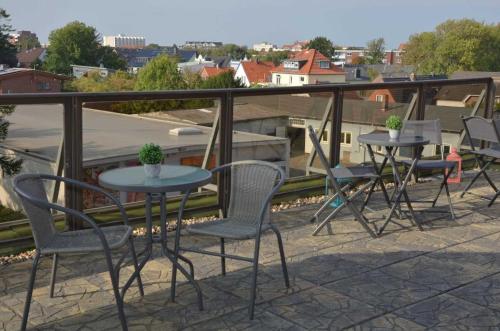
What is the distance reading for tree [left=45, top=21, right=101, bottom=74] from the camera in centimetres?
11212

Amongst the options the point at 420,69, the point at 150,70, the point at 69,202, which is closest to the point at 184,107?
the point at 69,202

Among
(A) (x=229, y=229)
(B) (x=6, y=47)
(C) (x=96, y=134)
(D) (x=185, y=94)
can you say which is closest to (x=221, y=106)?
(D) (x=185, y=94)

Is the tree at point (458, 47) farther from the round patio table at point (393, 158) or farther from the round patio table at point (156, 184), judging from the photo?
the round patio table at point (156, 184)

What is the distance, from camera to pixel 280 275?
4395 millimetres

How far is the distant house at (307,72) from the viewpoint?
8988cm

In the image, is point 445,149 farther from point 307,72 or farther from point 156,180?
point 307,72

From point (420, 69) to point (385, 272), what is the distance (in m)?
A: 92.1

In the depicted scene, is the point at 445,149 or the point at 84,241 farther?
the point at 445,149

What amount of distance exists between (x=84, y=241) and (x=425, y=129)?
4.13 m

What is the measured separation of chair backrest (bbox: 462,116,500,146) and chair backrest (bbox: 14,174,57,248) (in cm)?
486

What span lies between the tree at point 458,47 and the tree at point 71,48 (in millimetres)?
58044

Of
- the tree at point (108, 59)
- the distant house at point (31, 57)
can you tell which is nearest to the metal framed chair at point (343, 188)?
the tree at point (108, 59)

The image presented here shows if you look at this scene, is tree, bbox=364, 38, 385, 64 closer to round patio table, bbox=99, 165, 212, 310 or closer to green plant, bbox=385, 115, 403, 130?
green plant, bbox=385, 115, 403, 130

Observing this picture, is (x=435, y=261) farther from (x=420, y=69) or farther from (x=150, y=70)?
(x=420, y=69)
